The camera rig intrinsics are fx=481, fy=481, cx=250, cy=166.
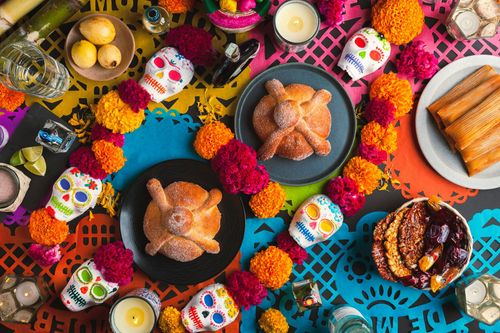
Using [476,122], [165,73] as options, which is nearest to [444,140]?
[476,122]

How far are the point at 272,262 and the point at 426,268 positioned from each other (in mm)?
414

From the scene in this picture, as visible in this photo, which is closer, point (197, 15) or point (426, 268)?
point (426, 268)

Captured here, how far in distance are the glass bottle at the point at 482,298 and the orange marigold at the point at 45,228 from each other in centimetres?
113

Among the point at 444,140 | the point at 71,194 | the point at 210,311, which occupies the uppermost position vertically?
the point at 444,140

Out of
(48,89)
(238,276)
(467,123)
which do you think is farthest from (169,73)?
(467,123)

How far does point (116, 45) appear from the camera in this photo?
53.6 inches

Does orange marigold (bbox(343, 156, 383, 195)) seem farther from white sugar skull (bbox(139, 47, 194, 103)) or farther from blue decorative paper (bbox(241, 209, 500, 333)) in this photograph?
white sugar skull (bbox(139, 47, 194, 103))

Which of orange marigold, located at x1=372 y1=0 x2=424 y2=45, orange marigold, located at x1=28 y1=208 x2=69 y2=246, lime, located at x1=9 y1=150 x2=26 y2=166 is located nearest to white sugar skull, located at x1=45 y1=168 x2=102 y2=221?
orange marigold, located at x1=28 y1=208 x2=69 y2=246

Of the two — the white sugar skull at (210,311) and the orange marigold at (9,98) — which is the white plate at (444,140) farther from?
the orange marigold at (9,98)

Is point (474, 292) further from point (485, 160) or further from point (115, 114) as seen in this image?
point (115, 114)

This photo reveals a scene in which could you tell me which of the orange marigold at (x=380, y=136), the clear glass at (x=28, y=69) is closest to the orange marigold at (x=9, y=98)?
the clear glass at (x=28, y=69)

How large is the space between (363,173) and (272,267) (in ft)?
1.21

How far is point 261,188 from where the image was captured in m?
1.33

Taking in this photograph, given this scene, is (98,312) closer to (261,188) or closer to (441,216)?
(261,188)
